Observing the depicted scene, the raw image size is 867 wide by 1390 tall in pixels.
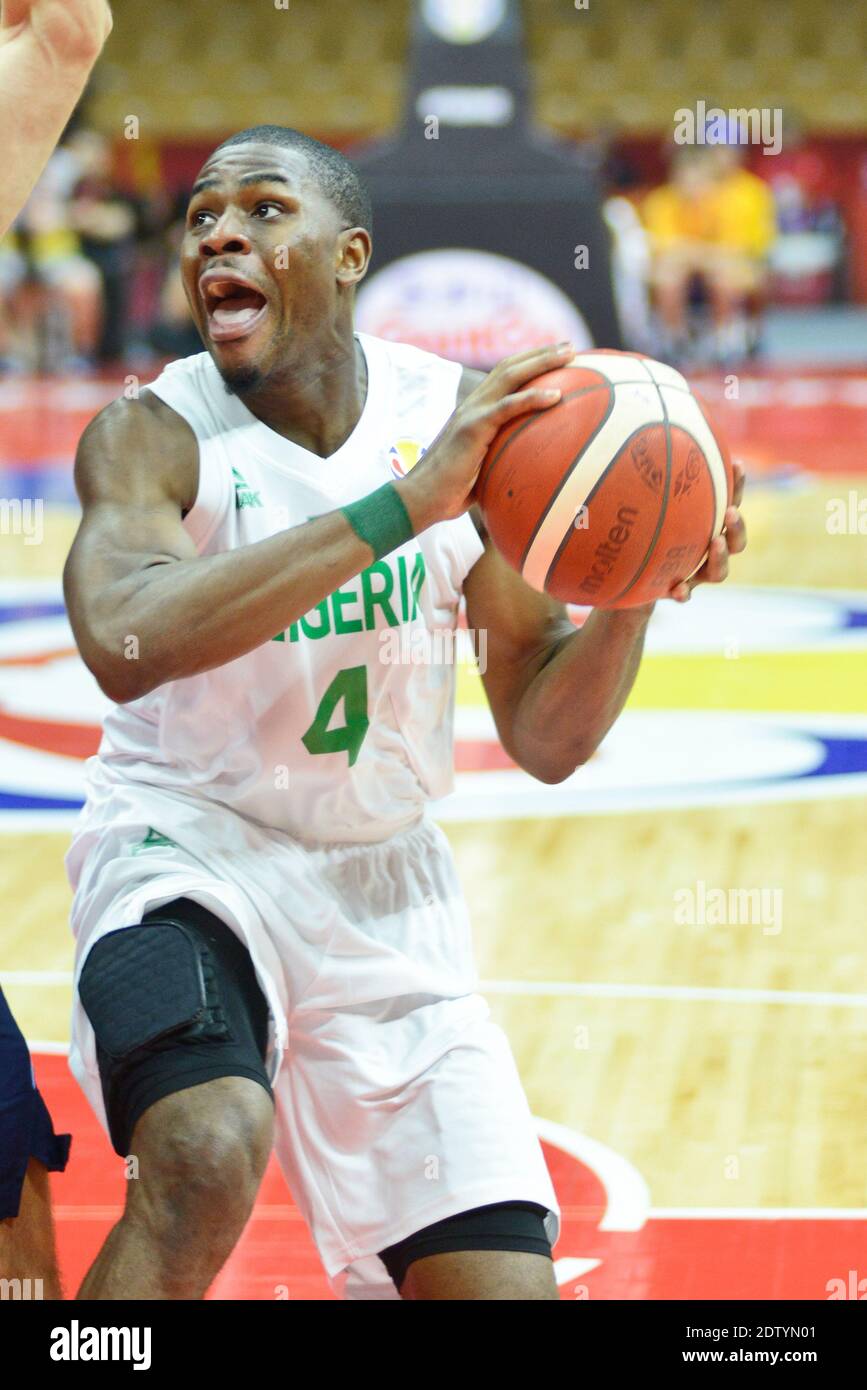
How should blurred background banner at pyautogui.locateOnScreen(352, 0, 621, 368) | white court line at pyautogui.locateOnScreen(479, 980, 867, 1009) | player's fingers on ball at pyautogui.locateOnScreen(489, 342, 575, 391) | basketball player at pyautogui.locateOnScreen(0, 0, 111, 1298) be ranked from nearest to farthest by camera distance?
basketball player at pyautogui.locateOnScreen(0, 0, 111, 1298), player's fingers on ball at pyautogui.locateOnScreen(489, 342, 575, 391), white court line at pyautogui.locateOnScreen(479, 980, 867, 1009), blurred background banner at pyautogui.locateOnScreen(352, 0, 621, 368)

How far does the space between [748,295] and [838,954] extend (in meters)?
18.3

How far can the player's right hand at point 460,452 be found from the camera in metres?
3.31

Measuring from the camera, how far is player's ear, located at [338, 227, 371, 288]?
12.5 feet

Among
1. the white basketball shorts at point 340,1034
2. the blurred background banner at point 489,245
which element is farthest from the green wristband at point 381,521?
the blurred background banner at point 489,245

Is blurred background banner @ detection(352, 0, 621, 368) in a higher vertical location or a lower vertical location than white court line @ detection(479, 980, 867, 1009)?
higher

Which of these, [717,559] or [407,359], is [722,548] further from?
[407,359]

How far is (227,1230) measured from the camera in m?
3.21

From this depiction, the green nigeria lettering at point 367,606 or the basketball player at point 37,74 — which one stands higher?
the basketball player at point 37,74

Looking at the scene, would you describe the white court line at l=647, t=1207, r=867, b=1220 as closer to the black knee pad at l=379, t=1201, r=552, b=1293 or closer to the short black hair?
the black knee pad at l=379, t=1201, r=552, b=1293

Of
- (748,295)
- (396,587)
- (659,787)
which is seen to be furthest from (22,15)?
(748,295)

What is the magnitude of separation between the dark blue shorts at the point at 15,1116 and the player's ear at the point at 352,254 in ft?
4.56

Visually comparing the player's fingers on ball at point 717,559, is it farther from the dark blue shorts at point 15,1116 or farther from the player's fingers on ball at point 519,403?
the dark blue shorts at point 15,1116

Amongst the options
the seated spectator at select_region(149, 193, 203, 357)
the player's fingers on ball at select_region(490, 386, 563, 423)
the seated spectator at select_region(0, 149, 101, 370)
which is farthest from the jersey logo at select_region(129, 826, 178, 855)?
the seated spectator at select_region(149, 193, 203, 357)

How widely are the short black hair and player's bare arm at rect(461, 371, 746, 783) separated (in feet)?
1.34
